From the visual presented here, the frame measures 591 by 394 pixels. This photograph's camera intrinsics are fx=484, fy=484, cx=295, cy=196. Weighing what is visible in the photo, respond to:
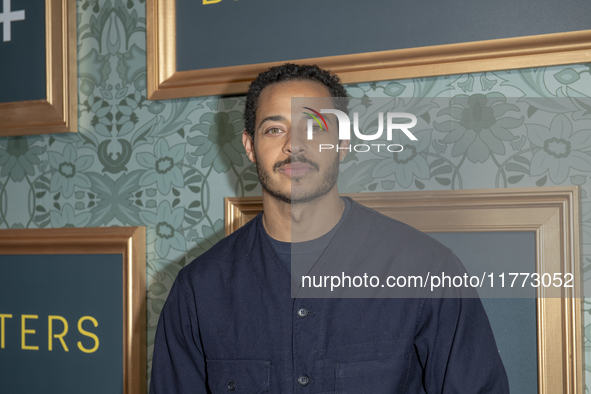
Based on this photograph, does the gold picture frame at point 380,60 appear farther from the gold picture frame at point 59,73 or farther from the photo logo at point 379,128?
the gold picture frame at point 59,73

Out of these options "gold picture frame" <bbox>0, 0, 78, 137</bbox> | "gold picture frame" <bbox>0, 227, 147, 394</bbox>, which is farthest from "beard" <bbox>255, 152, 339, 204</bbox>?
"gold picture frame" <bbox>0, 0, 78, 137</bbox>

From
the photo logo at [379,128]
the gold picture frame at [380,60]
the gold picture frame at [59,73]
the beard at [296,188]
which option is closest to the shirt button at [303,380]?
the beard at [296,188]

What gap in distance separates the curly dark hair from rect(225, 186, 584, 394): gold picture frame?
0.27m

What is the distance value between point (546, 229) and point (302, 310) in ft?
1.59

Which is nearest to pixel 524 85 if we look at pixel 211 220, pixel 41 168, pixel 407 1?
pixel 407 1

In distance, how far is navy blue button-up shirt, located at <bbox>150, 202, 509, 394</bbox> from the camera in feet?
2.64

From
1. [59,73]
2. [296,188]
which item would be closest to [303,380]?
[296,188]

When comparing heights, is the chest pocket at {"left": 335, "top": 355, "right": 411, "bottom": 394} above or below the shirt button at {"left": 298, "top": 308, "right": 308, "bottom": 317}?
below

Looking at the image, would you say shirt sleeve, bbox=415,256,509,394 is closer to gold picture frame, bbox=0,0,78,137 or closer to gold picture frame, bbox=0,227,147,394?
gold picture frame, bbox=0,227,147,394

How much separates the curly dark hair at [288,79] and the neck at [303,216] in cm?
17

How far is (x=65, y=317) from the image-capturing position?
116cm

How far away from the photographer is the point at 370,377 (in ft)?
2.65

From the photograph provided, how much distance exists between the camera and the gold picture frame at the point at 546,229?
35.0 inches

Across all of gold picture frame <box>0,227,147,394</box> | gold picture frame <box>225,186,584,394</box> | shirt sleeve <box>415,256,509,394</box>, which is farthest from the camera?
gold picture frame <box>0,227,147,394</box>
